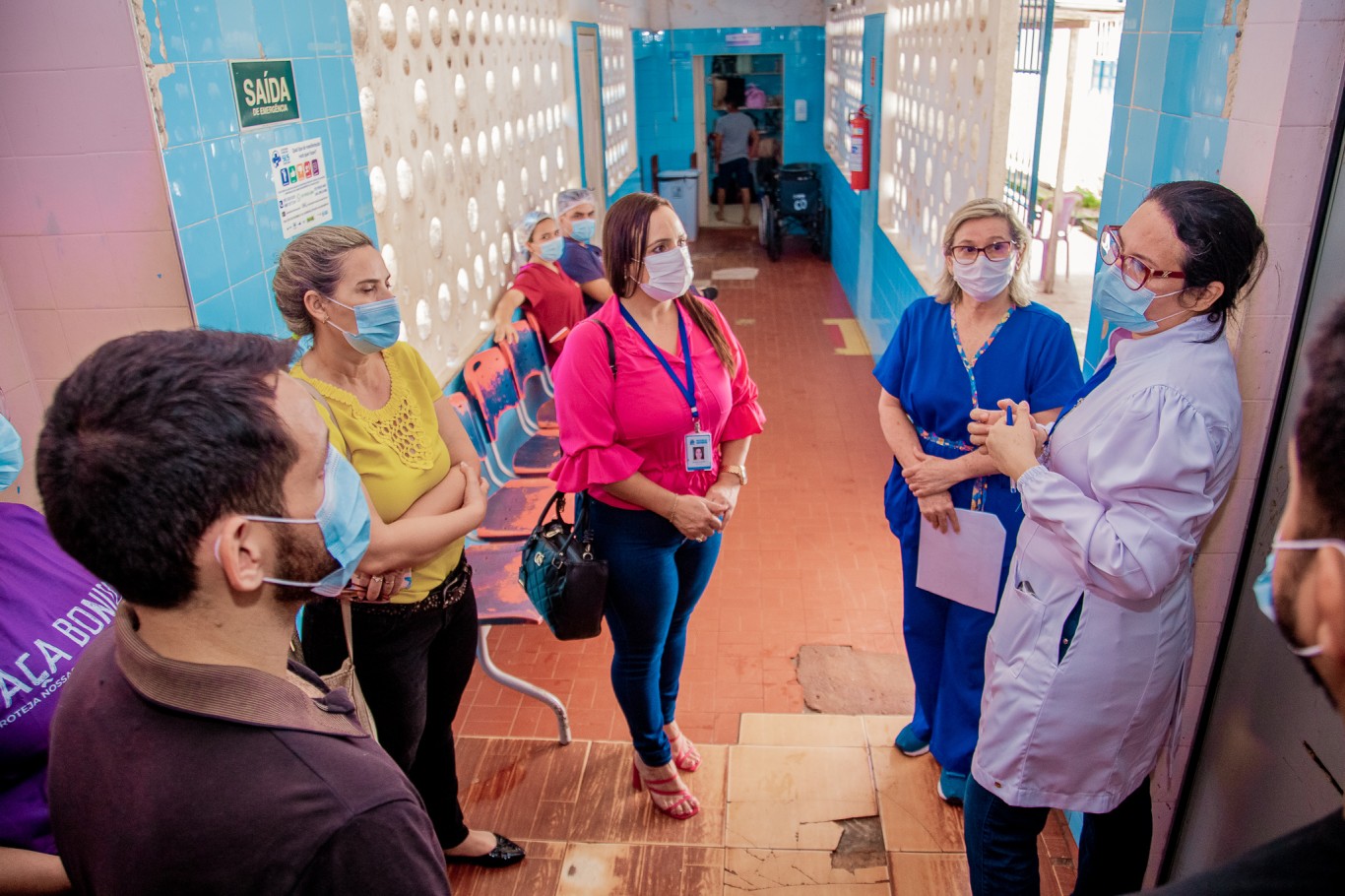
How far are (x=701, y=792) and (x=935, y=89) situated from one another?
4.57 meters

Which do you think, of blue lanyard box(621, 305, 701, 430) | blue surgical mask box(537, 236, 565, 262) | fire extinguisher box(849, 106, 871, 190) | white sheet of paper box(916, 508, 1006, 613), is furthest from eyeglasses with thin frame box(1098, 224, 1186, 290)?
fire extinguisher box(849, 106, 871, 190)

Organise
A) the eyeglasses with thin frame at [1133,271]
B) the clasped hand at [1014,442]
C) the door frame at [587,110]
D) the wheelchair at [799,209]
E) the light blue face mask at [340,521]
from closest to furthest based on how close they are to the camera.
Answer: the light blue face mask at [340,521]
the eyeglasses with thin frame at [1133,271]
the clasped hand at [1014,442]
the door frame at [587,110]
the wheelchair at [799,209]

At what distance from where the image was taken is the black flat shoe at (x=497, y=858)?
8.38ft

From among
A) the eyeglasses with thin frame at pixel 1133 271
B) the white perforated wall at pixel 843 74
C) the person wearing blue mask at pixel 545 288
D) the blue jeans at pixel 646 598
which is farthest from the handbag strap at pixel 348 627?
the white perforated wall at pixel 843 74

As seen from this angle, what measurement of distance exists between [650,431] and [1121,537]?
47.0 inches

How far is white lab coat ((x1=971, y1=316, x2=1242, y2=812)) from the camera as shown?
5.44ft

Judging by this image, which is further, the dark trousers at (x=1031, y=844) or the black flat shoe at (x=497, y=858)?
the black flat shoe at (x=497, y=858)

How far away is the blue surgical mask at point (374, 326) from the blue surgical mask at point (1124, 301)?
5.23ft

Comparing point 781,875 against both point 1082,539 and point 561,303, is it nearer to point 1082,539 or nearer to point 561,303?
point 1082,539

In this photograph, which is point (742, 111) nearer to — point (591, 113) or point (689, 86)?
point (689, 86)

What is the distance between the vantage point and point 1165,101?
7.39ft

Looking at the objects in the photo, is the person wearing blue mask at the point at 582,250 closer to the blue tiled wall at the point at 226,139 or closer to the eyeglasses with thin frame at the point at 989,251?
the blue tiled wall at the point at 226,139

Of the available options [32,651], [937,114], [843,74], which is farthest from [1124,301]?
[843,74]

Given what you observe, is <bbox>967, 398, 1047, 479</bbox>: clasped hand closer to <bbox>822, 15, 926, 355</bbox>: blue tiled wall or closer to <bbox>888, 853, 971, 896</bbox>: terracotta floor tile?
<bbox>888, 853, 971, 896</bbox>: terracotta floor tile
